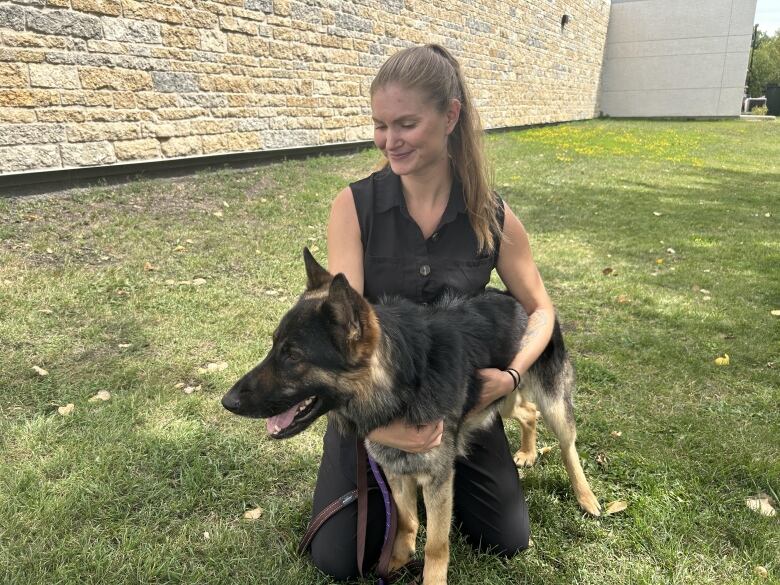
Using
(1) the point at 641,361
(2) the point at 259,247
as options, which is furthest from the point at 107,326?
(1) the point at 641,361

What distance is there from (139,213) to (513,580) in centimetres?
628

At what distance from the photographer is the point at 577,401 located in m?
Answer: 3.86

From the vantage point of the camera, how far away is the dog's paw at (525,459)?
3281mm

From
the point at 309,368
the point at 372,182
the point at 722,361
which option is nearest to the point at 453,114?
the point at 372,182

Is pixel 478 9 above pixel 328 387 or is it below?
above

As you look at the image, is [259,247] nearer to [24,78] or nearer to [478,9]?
[24,78]

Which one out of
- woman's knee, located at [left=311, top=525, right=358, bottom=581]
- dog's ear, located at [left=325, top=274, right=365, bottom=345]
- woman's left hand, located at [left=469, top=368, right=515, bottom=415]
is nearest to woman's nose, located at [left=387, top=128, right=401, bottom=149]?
dog's ear, located at [left=325, top=274, right=365, bottom=345]

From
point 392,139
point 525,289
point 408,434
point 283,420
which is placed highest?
point 392,139

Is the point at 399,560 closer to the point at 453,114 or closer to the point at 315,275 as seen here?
the point at 315,275

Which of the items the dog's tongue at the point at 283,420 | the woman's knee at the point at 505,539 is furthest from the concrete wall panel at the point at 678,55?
the dog's tongue at the point at 283,420

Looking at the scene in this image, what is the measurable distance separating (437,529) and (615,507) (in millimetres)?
1110

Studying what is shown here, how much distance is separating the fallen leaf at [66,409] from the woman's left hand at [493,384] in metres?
2.60

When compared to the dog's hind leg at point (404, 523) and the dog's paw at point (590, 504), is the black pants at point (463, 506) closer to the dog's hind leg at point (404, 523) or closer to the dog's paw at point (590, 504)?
the dog's hind leg at point (404, 523)

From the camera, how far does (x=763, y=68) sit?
53.4 meters
